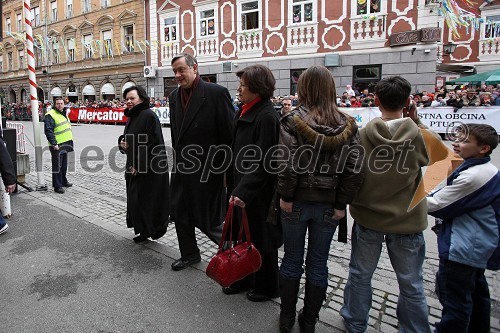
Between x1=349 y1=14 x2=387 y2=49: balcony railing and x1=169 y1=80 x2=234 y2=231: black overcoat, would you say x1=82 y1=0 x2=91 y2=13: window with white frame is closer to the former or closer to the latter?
x1=349 y1=14 x2=387 y2=49: balcony railing

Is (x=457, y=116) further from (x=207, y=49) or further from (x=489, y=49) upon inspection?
(x=207, y=49)

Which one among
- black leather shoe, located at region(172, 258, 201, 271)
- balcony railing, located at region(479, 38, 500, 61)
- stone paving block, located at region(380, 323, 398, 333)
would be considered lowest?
stone paving block, located at region(380, 323, 398, 333)

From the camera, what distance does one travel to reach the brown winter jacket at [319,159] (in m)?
2.28

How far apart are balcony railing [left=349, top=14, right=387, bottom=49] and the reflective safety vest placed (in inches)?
566

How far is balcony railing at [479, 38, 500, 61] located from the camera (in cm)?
1941

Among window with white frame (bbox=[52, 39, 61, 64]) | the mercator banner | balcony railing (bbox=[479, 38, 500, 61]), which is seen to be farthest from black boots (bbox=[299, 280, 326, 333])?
window with white frame (bbox=[52, 39, 61, 64])

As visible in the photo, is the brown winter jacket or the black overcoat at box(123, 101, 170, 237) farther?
the black overcoat at box(123, 101, 170, 237)

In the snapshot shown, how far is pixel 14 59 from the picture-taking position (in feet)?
127

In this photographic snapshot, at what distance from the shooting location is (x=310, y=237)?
256cm

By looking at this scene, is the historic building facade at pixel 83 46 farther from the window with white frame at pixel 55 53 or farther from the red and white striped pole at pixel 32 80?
the red and white striped pole at pixel 32 80

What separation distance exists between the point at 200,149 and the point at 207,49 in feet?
65.2

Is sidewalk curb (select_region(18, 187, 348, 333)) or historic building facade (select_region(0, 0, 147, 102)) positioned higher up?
historic building facade (select_region(0, 0, 147, 102))

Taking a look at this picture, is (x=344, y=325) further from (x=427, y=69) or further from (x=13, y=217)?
(x=427, y=69)

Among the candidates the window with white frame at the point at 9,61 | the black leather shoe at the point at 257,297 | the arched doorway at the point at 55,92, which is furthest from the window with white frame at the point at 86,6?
the black leather shoe at the point at 257,297
